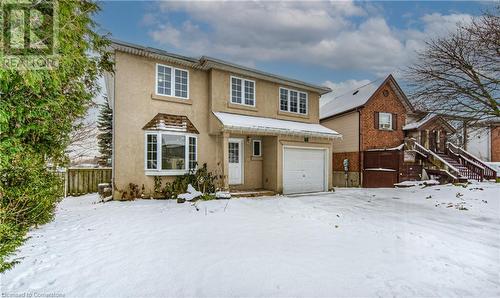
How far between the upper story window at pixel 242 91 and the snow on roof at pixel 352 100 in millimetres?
8938

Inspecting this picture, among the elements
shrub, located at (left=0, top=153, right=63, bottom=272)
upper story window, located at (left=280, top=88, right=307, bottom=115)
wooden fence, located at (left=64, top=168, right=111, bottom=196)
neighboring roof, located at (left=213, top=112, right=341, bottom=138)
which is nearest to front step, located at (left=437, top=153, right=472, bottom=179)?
neighboring roof, located at (left=213, top=112, right=341, bottom=138)

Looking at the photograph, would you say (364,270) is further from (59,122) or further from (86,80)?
(86,80)

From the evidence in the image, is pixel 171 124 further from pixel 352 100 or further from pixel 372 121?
pixel 352 100

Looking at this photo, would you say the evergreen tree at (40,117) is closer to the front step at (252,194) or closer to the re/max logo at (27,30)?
the re/max logo at (27,30)

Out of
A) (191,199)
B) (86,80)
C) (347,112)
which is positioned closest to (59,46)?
(86,80)

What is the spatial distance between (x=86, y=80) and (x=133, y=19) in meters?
7.16

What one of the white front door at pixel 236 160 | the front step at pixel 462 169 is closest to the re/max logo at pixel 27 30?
the white front door at pixel 236 160

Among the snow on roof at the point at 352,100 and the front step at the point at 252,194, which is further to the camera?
the snow on roof at the point at 352,100

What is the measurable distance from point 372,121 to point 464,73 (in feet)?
26.3

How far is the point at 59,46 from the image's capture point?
3510 mm

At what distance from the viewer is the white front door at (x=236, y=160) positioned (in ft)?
39.2

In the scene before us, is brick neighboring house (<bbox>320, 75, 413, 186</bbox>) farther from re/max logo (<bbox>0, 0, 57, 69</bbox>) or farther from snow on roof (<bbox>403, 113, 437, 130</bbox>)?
re/max logo (<bbox>0, 0, 57, 69</bbox>)

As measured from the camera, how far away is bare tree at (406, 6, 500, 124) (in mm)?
8633

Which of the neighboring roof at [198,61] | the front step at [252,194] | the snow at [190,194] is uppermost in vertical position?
the neighboring roof at [198,61]
